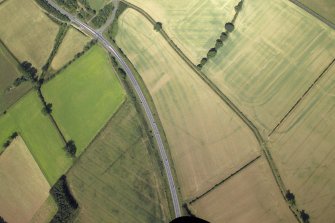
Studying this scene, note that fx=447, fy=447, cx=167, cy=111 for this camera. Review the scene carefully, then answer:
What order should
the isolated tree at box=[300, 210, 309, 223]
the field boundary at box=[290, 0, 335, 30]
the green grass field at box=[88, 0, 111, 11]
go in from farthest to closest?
the green grass field at box=[88, 0, 111, 11] < the field boundary at box=[290, 0, 335, 30] < the isolated tree at box=[300, 210, 309, 223]

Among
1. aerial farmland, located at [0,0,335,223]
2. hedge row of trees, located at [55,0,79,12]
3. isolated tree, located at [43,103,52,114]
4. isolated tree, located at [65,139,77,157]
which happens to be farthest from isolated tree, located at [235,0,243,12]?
isolated tree, located at [43,103,52,114]

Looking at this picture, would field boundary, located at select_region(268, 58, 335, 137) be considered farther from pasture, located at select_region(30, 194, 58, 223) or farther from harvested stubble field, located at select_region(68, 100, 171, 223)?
pasture, located at select_region(30, 194, 58, 223)

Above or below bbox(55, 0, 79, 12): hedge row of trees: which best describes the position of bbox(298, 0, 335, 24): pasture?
above

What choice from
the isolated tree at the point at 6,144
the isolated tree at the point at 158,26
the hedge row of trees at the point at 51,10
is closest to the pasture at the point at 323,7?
the isolated tree at the point at 158,26

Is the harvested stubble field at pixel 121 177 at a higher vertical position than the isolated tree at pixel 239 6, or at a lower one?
lower

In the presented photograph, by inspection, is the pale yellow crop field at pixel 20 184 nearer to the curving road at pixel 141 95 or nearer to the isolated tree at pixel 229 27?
the curving road at pixel 141 95

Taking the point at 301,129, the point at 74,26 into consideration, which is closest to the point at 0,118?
the point at 74,26
